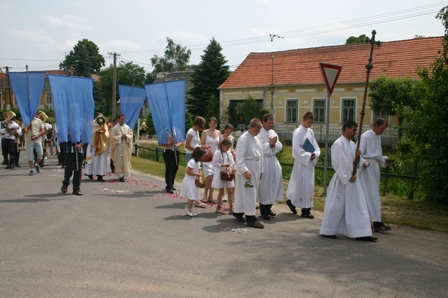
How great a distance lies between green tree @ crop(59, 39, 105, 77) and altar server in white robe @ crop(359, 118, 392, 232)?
63440 mm

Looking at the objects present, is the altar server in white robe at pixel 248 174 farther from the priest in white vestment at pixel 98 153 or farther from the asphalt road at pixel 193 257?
the priest in white vestment at pixel 98 153

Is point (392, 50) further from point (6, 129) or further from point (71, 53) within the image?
point (71, 53)

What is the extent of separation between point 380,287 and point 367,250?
1675 millimetres

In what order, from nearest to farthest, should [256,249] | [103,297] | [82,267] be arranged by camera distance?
[103,297], [82,267], [256,249]

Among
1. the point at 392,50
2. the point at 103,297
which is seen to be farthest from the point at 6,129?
the point at 392,50

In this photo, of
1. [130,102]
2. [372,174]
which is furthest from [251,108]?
[372,174]

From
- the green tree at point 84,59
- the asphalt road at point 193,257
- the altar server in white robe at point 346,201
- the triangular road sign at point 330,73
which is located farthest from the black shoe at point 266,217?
the green tree at point 84,59

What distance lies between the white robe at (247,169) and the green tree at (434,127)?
3433 mm

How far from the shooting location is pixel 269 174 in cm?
971

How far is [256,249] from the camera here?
22.8 ft

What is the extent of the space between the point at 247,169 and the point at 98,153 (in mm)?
7002

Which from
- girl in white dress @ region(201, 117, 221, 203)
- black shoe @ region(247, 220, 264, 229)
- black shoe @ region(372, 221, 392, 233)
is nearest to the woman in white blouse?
girl in white dress @ region(201, 117, 221, 203)

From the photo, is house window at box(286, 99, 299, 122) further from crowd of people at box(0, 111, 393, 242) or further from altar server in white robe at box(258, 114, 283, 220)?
altar server in white robe at box(258, 114, 283, 220)

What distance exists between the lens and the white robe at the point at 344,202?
7686mm
